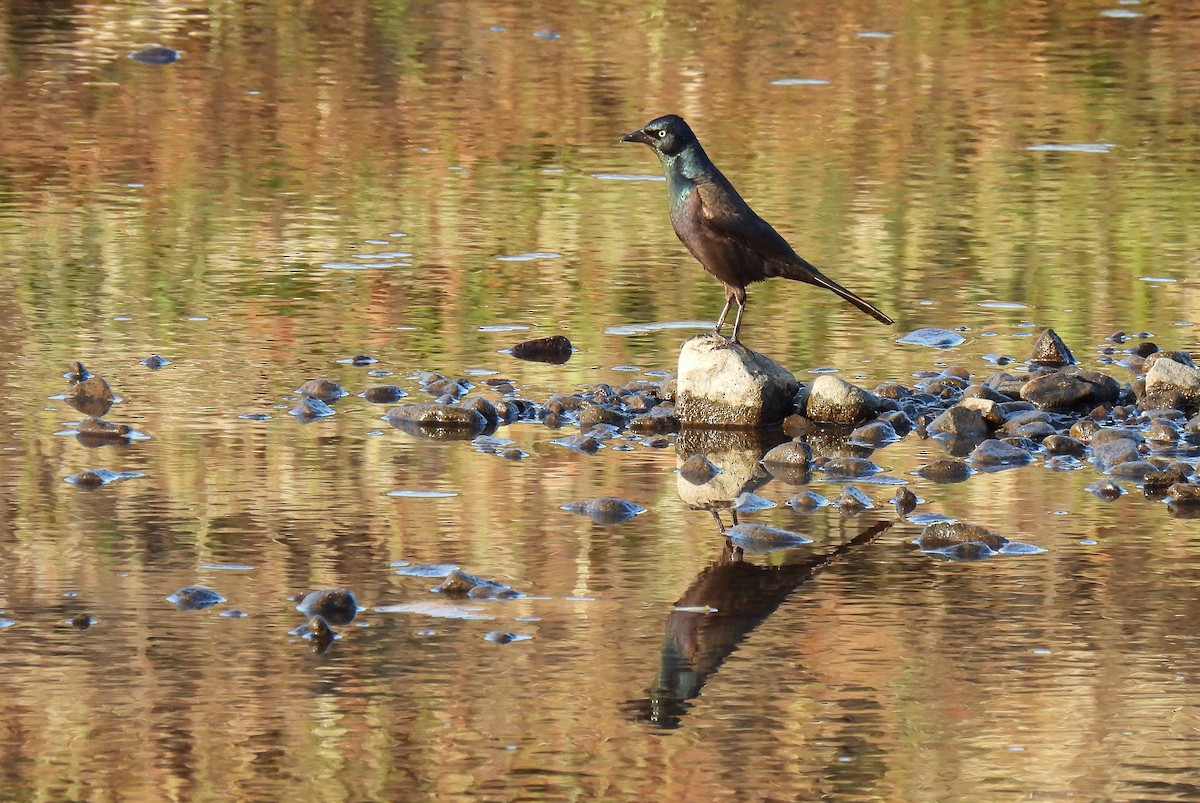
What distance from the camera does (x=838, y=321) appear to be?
335 inches

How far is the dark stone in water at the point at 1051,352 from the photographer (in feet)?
25.1

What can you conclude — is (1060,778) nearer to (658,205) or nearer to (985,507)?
(985,507)

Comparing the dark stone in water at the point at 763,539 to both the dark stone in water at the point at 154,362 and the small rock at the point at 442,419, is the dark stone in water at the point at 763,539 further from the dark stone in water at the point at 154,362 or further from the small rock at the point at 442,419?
the dark stone in water at the point at 154,362

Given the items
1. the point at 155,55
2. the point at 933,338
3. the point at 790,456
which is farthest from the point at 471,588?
the point at 155,55

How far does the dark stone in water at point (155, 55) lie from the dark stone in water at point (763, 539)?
10055mm

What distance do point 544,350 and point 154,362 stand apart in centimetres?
139

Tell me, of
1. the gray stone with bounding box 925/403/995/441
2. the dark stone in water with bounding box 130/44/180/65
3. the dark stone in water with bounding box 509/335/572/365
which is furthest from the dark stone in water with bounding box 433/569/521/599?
the dark stone in water with bounding box 130/44/180/65

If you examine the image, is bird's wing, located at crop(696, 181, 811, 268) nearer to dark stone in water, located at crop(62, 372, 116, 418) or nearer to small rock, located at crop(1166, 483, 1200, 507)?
small rock, located at crop(1166, 483, 1200, 507)

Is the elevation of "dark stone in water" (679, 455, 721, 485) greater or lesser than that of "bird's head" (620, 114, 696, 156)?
lesser

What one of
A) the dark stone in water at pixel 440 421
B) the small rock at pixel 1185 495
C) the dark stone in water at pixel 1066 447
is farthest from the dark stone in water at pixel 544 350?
the small rock at pixel 1185 495

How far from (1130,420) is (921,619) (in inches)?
87.7

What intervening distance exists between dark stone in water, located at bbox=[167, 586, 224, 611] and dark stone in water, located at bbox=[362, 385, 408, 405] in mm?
2119

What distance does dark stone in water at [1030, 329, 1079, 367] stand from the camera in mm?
7645

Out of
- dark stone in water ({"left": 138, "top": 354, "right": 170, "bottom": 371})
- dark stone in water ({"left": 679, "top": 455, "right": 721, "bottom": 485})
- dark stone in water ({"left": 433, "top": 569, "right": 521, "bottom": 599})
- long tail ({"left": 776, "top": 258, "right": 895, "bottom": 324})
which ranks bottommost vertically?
dark stone in water ({"left": 138, "top": 354, "right": 170, "bottom": 371})
